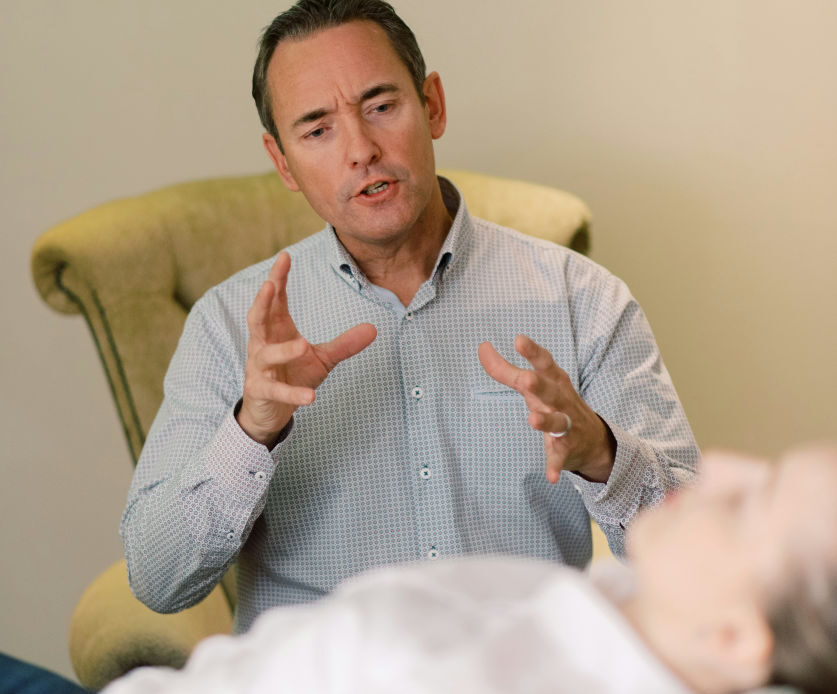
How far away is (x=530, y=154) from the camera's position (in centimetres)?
230

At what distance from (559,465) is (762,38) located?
1397 mm

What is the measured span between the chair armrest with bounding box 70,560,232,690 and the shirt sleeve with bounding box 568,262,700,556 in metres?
0.70

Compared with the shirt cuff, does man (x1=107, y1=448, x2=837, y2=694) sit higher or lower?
higher

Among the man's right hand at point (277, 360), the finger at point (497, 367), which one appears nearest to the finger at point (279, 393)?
the man's right hand at point (277, 360)

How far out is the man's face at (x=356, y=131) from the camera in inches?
59.6

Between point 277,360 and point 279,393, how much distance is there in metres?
0.04

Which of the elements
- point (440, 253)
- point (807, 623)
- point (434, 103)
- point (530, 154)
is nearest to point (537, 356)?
point (440, 253)

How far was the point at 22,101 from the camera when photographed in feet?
6.98

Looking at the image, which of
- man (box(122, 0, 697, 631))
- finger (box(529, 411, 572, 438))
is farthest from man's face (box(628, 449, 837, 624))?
man (box(122, 0, 697, 631))

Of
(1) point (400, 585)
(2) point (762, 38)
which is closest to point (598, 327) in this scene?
(1) point (400, 585)

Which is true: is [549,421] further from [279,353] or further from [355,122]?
[355,122]

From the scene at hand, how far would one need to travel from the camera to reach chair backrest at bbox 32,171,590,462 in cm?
170

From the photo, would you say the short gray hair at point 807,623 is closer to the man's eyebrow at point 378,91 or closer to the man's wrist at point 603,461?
the man's wrist at point 603,461

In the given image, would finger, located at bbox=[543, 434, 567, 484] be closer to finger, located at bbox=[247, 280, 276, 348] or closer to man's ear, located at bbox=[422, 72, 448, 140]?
finger, located at bbox=[247, 280, 276, 348]
